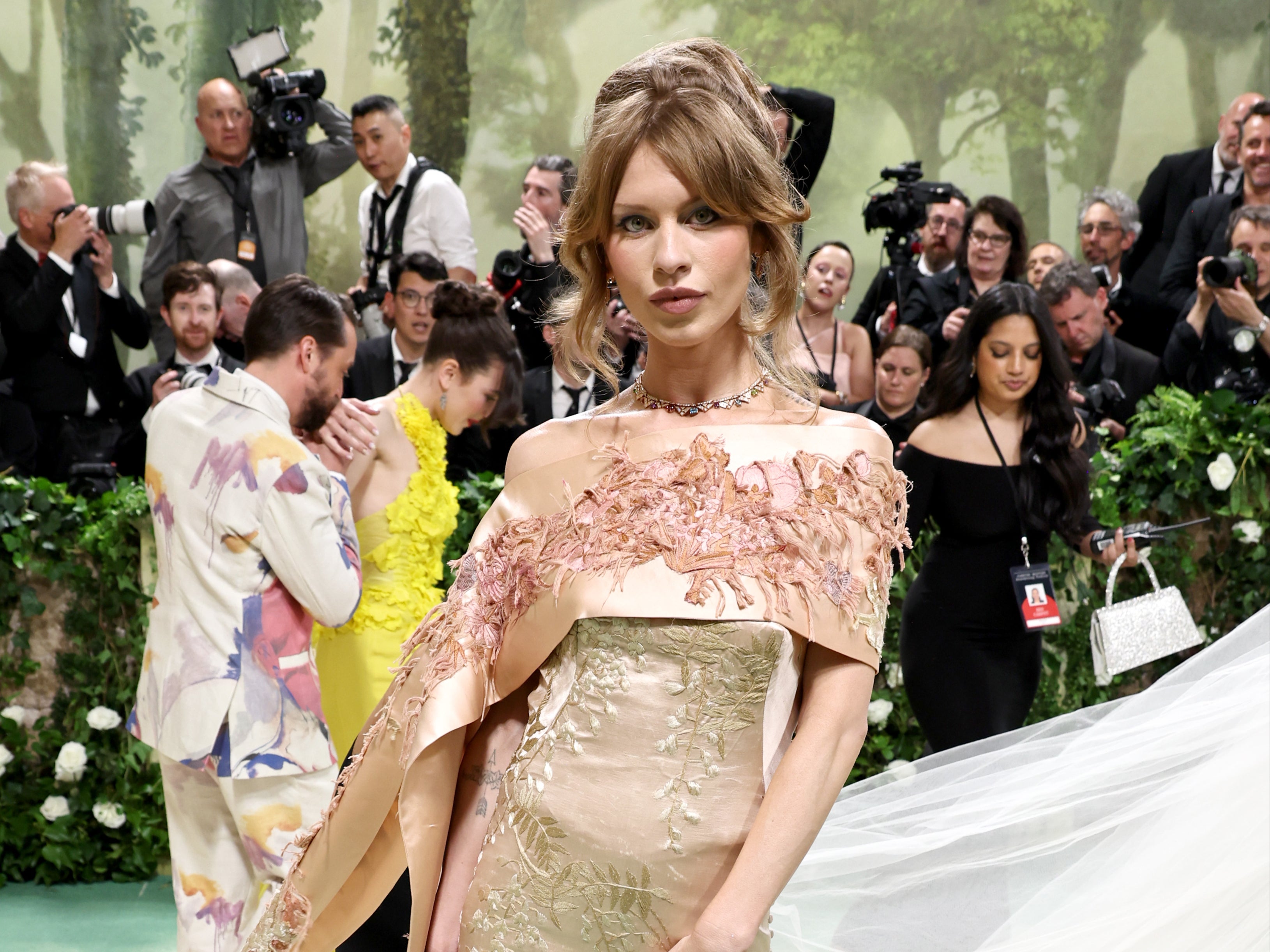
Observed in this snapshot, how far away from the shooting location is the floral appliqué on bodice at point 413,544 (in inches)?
156

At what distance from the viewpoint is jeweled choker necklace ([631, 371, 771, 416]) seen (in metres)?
1.61

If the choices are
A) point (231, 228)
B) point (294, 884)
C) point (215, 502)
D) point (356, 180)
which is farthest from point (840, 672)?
point (356, 180)

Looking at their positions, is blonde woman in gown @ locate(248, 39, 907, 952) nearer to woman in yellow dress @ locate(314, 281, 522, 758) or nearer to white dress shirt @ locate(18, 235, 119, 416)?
woman in yellow dress @ locate(314, 281, 522, 758)

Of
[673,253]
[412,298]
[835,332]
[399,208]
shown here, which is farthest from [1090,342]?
[673,253]

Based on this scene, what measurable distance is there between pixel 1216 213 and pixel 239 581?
185 inches

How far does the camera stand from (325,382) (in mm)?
3553

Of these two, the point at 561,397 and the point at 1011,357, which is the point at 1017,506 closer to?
the point at 1011,357

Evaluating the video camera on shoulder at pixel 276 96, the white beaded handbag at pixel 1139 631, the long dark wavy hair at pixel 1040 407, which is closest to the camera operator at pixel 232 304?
the video camera on shoulder at pixel 276 96

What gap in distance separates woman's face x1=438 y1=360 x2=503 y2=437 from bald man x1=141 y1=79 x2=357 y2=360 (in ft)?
8.58

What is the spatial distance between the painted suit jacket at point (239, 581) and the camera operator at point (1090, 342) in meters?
3.52

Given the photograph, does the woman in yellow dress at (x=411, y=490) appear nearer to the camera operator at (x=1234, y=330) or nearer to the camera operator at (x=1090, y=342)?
the camera operator at (x=1090, y=342)

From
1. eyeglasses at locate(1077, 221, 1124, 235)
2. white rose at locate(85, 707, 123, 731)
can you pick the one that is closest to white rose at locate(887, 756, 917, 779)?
white rose at locate(85, 707, 123, 731)

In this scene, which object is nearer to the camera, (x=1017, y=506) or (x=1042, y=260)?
(x=1017, y=506)

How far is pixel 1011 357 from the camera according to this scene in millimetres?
3992
